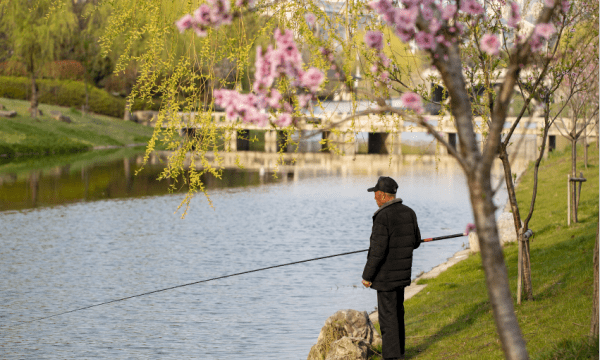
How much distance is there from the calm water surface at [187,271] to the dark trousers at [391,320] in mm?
2615

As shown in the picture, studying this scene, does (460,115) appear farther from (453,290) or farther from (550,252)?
(550,252)

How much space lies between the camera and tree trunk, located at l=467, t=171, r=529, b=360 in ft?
12.7

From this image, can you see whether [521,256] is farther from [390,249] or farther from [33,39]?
[33,39]

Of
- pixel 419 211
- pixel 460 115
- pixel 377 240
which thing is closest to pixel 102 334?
pixel 377 240

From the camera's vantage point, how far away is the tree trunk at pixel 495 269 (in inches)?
153

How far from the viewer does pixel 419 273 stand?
15453 millimetres

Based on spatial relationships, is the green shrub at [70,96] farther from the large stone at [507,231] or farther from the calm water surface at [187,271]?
the large stone at [507,231]

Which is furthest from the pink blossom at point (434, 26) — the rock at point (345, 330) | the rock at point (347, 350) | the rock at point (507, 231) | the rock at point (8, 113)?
the rock at point (8, 113)

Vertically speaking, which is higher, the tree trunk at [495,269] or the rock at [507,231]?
the tree trunk at [495,269]

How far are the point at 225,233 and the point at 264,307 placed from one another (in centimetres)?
904

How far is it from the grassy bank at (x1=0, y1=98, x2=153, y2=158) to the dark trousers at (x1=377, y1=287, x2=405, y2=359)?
148 feet

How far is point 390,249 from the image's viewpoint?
7305mm

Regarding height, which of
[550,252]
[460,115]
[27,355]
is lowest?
[27,355]

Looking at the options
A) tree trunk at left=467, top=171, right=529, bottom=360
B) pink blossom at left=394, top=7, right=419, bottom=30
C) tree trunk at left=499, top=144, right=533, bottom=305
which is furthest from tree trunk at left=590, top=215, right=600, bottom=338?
tree trunk at left=499, top=144, right=533, bottom=305
